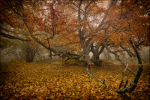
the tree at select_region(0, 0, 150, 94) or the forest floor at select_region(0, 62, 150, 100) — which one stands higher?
the tree at select_region(0, 0, 150, 94)

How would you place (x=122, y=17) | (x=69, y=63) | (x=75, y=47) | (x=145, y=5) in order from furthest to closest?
(x=69, y=63) → (x=75, y=47) → (x=122, y=17) → (x=145, y=5)

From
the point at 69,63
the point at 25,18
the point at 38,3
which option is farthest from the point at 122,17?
the point at 69,63

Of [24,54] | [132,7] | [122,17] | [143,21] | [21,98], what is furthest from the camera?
[24,54]

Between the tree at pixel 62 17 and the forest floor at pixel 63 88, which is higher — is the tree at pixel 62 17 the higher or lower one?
the higher one

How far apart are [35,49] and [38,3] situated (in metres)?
11.6

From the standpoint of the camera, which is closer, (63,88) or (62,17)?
(63,88)

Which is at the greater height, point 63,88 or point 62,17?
point 62,17

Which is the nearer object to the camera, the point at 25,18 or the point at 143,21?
the point at 25,18

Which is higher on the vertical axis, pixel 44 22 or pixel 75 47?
pixel 44 22

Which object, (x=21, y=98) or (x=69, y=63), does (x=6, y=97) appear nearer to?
(x=21, y=98)

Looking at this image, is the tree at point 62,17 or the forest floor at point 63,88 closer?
the forest floor at point 63,88

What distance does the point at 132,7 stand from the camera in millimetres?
5258

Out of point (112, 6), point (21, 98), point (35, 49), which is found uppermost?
point (112, 6)

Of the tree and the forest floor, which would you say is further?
the tree
